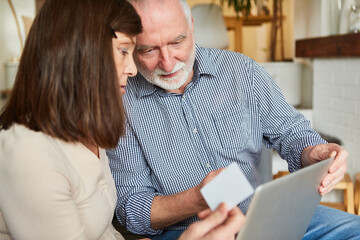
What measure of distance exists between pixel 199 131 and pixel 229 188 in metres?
0.71

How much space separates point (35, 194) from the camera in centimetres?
85

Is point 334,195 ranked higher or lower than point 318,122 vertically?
lower

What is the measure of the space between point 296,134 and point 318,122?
1.71 meters

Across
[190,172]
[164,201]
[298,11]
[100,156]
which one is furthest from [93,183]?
[298,11]

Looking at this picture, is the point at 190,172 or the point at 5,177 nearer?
the point at 5,177

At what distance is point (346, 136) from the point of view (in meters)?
2.62

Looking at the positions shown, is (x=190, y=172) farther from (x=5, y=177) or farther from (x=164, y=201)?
(x=5, y=177)

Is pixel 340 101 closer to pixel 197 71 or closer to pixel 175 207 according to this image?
pixel 197 71

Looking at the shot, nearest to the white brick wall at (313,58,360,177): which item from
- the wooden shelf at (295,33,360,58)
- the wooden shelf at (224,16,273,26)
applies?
the wooden shelf at (295,33,360,58)

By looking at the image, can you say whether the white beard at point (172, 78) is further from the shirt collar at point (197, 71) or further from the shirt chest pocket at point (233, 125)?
the shirt chest pocket at point (233, 125)

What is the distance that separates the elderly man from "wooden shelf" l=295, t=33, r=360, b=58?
1.00m

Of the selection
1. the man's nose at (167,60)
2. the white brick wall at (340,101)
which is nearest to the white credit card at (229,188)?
the man's nose at (167,60)

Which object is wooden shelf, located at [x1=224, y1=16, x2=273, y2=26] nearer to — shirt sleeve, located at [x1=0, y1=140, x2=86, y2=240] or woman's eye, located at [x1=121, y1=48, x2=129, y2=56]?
woman's eye, located at [x1=121, y1=48, x2=129, y2=56]

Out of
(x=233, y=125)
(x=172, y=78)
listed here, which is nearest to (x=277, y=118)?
(x=233, y=125)
